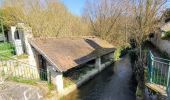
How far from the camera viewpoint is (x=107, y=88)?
16312mm

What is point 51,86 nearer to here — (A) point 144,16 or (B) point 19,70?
(B) point 19,70

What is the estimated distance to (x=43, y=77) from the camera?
1438cm

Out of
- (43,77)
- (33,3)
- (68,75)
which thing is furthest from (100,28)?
(43,77)

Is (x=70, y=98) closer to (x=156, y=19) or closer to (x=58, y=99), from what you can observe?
(x=58, y=99)

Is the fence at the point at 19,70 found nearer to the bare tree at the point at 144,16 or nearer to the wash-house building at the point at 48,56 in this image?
the wash-house building at the point at 48,56

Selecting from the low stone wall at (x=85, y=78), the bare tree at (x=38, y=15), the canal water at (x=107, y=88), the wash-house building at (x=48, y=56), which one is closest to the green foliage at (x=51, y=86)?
the wash-house building at (x=48, y=56)

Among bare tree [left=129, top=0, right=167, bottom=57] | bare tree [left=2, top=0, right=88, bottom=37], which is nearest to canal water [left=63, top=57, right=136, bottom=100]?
bare tree [left=129, top=0, right=167, bottom=57]

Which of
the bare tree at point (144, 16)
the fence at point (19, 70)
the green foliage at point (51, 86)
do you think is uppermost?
the bare tree at point (144, 16)

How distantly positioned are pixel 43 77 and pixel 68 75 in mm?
2988

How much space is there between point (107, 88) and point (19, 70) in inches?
307

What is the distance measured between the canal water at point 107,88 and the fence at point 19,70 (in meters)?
2.73

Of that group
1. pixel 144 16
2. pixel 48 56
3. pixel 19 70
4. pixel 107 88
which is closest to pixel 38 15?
pixel 48 56

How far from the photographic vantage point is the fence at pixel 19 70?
11.9 meters

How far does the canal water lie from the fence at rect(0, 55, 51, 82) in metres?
2.73
